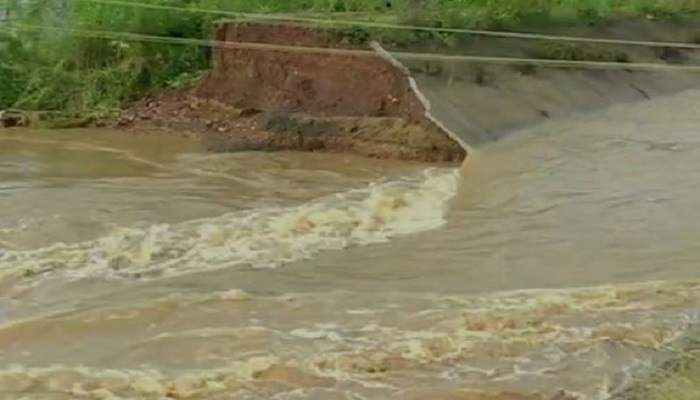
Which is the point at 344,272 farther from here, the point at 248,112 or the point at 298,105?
the point at 248,112

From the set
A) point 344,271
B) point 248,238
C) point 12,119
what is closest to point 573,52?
point 12,119

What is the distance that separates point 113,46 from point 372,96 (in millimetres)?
5506

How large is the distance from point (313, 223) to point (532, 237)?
1879mm

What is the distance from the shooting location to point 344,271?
29.5ft

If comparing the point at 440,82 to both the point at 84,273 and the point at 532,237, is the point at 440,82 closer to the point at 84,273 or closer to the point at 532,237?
the point at 532,237

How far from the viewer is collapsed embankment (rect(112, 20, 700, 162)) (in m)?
14.6

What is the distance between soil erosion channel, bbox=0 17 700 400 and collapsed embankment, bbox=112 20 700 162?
18.3 inches

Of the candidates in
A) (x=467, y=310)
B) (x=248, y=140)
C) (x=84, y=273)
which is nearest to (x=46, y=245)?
(x=84, y=273)

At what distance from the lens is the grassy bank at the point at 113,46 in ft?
59.8

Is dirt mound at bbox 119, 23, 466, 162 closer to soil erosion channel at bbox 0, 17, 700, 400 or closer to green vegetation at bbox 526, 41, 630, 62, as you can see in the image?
soil erosion channel at bbox 0, 17, 700, 400

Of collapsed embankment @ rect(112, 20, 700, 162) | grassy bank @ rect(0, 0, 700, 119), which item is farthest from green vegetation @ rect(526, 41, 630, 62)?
grassy bank @ rect(0, 0, 700, 119)

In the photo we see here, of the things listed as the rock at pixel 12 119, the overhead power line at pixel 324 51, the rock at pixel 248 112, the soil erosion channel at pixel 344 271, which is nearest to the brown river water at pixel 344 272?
the soil erosion channel at pixel 344 271

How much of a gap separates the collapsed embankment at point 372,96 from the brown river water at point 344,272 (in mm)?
531

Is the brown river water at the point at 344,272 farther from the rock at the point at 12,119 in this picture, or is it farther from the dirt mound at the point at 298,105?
the rock at the point at 12,119
